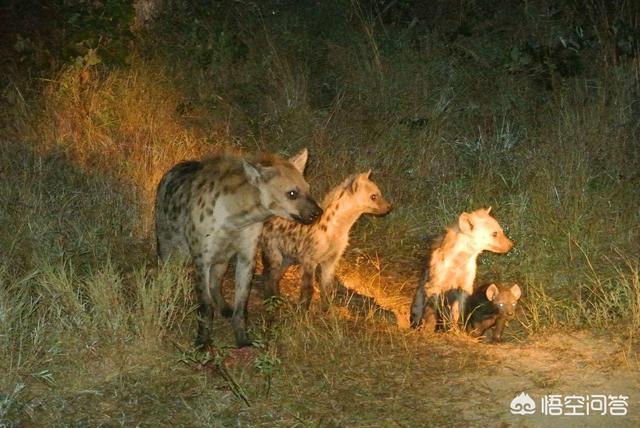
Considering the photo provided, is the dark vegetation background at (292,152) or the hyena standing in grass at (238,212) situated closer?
the dark vegetation background at (292,152)

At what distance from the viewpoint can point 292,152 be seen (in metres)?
7.93

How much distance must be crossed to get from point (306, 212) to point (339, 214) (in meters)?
0.87

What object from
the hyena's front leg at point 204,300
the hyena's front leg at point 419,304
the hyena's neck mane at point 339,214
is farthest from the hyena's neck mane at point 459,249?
Answer: the hyena's front leg at point 204,300

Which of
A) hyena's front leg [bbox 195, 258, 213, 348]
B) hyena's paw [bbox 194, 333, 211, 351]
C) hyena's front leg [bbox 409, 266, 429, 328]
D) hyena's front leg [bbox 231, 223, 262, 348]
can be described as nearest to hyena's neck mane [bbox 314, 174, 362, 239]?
hyena's front leg [bbox 409, 266, 429, 328]

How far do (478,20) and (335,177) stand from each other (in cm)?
319

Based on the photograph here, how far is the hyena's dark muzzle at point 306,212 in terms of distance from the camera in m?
5.24

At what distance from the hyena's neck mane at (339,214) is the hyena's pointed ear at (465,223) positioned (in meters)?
0.64

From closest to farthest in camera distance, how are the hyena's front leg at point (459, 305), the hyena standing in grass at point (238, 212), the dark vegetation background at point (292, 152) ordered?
the dark vegetation background at point (292, 152)
the hyena standing in grass at point (238, 212)
the hyena's front leg at point (459, 305)

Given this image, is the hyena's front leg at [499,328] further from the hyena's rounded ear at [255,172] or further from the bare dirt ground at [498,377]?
the hyena's rounded ear at [255,172]

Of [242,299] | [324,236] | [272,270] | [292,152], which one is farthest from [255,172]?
[292,152]

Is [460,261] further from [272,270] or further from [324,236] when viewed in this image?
[272,270]

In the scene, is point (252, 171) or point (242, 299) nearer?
point (252, 171)

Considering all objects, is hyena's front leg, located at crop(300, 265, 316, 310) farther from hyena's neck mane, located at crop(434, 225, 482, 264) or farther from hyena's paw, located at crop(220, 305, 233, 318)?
hyena's neck mane, located at crop(434, 225, 482, 264)

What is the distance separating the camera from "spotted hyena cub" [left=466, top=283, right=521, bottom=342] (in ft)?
18.5
